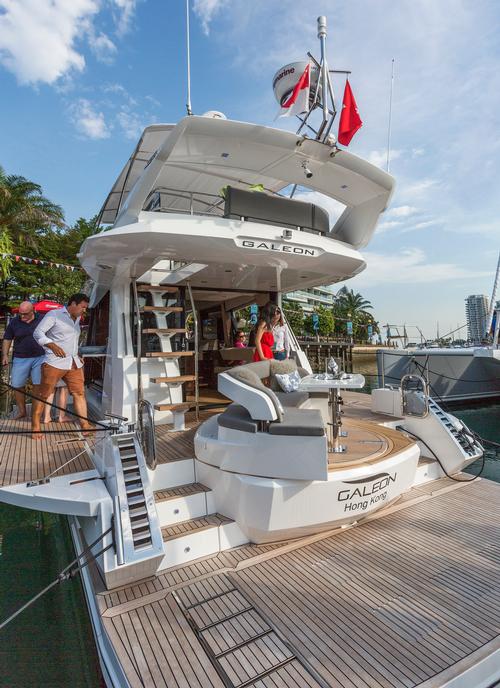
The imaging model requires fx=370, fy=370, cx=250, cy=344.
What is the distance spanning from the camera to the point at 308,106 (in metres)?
4.38

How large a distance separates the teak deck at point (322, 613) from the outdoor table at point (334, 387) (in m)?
0.85

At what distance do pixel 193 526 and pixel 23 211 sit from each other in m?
29.2

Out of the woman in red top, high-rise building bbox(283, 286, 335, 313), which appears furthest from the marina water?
high-rise building bbox(283, 286, 335, 313)

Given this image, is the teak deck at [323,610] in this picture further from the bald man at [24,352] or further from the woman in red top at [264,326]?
the bald man at [24,352]

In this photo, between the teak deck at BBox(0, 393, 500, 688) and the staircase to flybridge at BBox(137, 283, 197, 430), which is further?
the staircase to flybridge at BBox(137, 283, 197, 430)

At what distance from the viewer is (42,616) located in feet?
10.8

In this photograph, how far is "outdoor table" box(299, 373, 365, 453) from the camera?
3463 millimetres

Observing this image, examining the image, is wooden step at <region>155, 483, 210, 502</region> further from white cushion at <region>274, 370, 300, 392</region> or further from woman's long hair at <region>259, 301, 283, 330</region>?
woman's long hair at <region>259, 301, 283, 330</region>

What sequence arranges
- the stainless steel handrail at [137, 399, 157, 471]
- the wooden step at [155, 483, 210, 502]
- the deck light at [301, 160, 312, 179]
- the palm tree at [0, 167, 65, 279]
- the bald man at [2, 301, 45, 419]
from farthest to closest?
1. the palm tree at [0, 167, 65, 279]
2. the bald man at [2, 301, 45, 419]
3. the deck light at [301, 160, 312, 179]
4. the wooden step at [155, 483, 210, 502]
5. the stainless steel handrail at [137, 399, 157, 471]

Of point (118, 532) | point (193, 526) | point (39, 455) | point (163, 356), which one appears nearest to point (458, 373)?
point (163, 356)

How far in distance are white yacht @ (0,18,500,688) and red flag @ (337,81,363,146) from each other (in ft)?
1.48

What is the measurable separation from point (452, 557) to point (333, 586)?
1.11 meters

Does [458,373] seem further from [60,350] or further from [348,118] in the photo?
[60,350]

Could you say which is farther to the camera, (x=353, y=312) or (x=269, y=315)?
(x=353, y=312)
